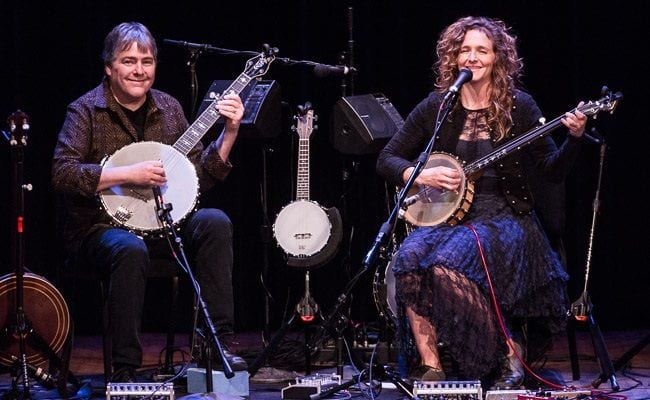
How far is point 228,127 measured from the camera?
15.2ft

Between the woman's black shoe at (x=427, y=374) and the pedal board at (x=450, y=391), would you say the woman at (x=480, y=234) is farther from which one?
the pedal board at (x=450, y=391)

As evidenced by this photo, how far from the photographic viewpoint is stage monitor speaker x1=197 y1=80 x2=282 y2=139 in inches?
201

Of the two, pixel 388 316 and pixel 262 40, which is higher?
pixel 262 40

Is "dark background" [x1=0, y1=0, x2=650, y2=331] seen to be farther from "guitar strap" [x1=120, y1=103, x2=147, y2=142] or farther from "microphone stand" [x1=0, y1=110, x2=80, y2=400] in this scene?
"microphone stand" [x1=0, y1=110, x2=80, y2=400]

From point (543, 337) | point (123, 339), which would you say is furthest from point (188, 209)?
point (543, 337)

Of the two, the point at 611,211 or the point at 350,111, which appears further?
the point at 611,211

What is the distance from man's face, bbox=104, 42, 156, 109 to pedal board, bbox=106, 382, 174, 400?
1507 mm

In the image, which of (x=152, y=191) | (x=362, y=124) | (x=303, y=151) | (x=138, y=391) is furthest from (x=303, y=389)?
(x=362, y=124)

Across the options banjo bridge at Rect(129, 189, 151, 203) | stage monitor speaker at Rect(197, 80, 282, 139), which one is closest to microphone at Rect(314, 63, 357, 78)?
stage monitor speaker at Rect(197, 80, 282, 139)

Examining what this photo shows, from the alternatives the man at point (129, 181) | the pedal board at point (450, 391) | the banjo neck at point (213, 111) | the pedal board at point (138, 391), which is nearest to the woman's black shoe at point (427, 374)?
the pedal board at point (450, 391)

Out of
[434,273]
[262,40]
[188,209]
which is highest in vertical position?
[262,40]

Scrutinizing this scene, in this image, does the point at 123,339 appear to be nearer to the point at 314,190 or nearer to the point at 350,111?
the point at 350,111

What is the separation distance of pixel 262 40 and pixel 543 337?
9.18 ft

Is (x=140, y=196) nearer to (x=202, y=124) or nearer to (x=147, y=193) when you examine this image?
(x=147, y=193)
